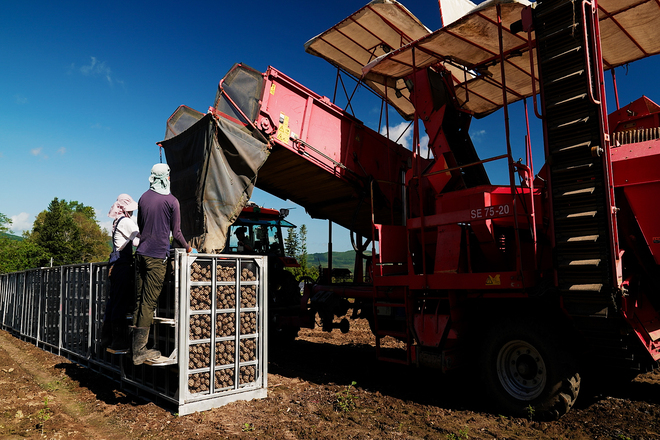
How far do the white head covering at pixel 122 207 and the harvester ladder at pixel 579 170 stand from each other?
16.6 ft

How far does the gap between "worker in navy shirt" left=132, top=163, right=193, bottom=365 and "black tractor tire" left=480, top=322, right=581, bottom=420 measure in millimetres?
3685

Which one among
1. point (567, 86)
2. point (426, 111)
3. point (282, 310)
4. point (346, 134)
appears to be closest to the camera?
point (567, 86)

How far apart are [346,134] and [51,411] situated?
18.5 ft

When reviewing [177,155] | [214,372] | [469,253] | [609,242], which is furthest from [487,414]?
[177,155]

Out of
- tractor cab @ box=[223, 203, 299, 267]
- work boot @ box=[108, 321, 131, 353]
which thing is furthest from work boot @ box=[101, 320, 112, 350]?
tractor cab @ box=[223, 203, 299, 267]

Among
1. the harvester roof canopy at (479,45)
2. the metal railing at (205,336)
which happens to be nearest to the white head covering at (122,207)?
the metal railing at (205,336)

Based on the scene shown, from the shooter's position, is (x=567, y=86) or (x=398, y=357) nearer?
(x=567, y=86)

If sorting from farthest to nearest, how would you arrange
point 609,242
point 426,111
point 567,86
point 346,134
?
point 346,134
point 426,111
point 567,86
point 609,242

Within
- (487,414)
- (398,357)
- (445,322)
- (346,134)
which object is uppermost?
(346,134)

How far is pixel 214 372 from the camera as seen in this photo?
197 inches

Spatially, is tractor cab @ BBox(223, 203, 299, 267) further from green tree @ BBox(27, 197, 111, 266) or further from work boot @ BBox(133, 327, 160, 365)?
green tree @ BBox(27, 197, 111, 266)

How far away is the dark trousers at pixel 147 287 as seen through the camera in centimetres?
482

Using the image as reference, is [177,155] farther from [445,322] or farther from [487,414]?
[487,414]

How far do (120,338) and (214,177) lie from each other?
7.79 ft
